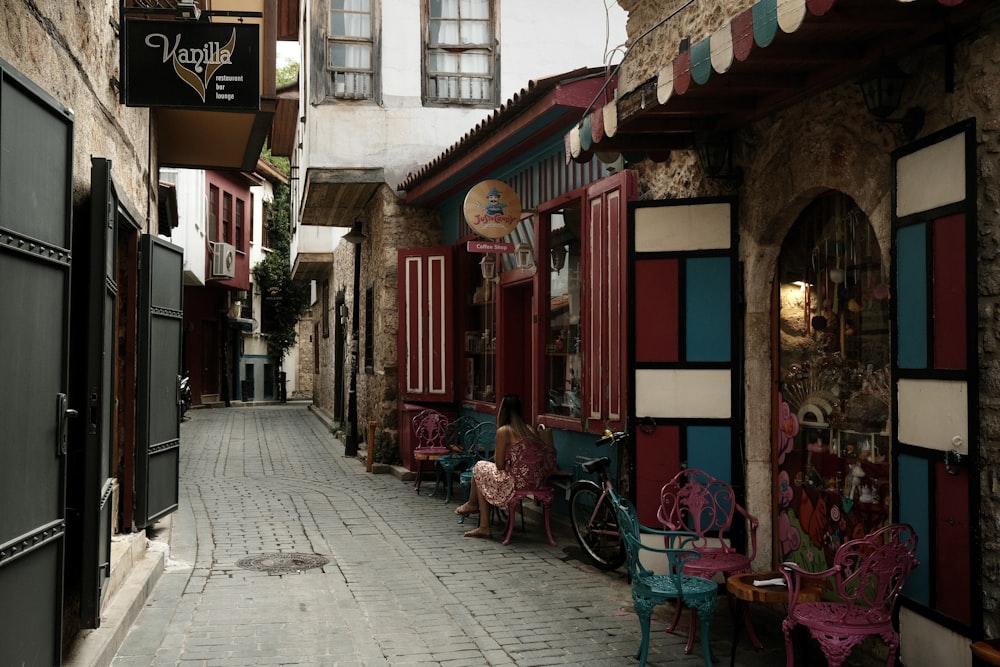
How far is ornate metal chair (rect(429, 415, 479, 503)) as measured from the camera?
10.5 meters

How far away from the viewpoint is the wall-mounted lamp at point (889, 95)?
4465 millimetres

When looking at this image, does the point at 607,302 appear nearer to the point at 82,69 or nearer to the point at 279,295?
the point at 82,69

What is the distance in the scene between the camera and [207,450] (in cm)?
1647

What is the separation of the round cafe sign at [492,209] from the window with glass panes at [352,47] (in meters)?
4.80

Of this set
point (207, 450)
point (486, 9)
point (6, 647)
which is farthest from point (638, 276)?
point (207, 450)

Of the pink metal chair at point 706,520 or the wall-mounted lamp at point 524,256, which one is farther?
the wall-mounted lamp at point 524,256

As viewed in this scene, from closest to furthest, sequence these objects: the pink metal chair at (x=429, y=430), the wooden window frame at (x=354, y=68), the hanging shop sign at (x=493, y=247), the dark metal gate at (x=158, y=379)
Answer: the dark metal gate at (x=158, y=379), the hanging shop sign at (x=493, y=247), the pink metal chair at (x=429, y=430), the wooden window frame at (x=354, y=68)

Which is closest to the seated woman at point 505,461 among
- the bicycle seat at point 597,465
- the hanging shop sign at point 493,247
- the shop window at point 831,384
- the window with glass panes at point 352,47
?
the bicycle seat at point 597,465

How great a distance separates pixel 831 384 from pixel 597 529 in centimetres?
240

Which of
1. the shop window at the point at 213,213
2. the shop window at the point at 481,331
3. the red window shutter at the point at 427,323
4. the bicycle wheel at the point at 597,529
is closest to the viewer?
the bicycle wheel at the point at 597,529

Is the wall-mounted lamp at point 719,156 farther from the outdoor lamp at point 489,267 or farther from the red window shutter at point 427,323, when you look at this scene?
the red window shutter at point 427,323

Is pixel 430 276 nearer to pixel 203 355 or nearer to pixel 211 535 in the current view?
pixel 211 535

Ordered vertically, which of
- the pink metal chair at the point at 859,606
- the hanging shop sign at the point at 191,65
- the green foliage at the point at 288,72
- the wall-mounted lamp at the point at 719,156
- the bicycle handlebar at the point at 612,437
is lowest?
the pink metal chair at the point at 859,606

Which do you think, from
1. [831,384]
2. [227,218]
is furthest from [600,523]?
[227,218]
